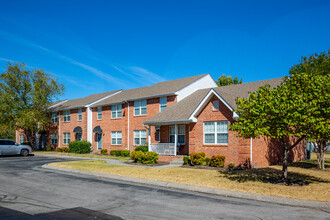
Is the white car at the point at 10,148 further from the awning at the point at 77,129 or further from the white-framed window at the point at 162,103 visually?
the white-framed window at the point at 162,103

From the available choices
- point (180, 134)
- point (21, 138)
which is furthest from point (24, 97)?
point (180, 134)

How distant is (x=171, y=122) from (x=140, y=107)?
8.37 metres

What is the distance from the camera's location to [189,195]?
10.2 metres

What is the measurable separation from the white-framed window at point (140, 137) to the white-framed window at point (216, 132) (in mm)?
9648

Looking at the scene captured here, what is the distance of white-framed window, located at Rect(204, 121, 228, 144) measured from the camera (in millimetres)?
19219

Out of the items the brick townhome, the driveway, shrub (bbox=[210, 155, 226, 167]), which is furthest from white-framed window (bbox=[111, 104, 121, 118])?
the driveway

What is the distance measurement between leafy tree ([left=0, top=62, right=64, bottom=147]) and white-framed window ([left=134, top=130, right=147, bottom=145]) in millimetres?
15757

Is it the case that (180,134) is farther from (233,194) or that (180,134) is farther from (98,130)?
(233,194)

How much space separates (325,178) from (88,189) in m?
11.6

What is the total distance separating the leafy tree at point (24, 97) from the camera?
3691 centimetres

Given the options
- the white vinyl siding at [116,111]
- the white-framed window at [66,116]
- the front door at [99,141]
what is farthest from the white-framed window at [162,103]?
the white-framed window at [66,116]

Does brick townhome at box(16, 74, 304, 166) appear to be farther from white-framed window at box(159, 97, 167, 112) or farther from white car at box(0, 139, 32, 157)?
white car at box(0, 139, 32, 157)

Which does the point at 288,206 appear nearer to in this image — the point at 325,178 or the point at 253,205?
the point at 253,205

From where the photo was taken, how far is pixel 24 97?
38844 mm
